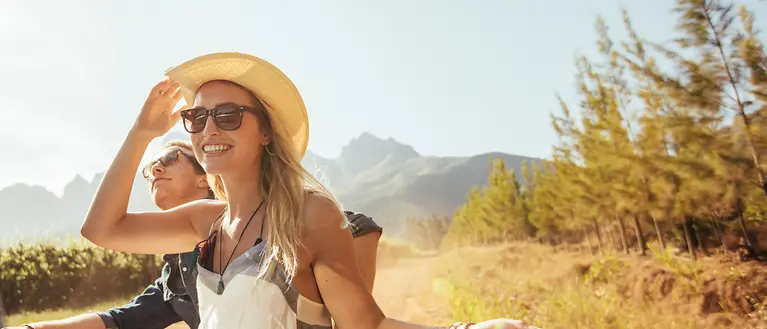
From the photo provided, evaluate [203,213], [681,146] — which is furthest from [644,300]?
[203,213]

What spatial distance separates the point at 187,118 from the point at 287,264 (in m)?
0.62

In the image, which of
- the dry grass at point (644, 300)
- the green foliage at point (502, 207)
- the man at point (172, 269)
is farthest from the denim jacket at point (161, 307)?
the green foliage at point (502, 207)

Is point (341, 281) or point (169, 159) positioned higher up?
point (169, 159)

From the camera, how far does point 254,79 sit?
1620 mm

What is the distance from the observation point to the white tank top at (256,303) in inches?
53.8

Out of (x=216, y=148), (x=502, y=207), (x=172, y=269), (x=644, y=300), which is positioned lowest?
(x=644, y=300)

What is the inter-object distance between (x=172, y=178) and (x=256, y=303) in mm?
1639

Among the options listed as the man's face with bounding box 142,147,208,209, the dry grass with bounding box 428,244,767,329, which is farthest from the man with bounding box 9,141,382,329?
the dry grass with bounding box 428,244,767,329

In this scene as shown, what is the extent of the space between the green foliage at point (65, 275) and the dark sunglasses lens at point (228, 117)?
11170 mm

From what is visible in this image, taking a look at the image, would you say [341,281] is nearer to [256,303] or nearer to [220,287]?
[256,303]

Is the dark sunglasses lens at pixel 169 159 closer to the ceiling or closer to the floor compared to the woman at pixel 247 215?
closer to the ceiling

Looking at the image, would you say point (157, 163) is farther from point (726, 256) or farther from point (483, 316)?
point (726, 256)

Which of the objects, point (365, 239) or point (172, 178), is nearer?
point (365, 239)

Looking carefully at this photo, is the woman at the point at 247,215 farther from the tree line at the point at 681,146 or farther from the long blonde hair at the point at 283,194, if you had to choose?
the tree line at the point at 681,146
